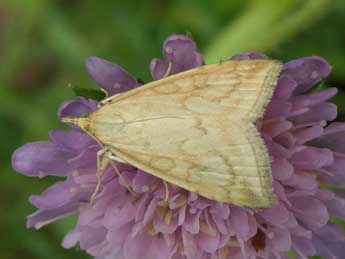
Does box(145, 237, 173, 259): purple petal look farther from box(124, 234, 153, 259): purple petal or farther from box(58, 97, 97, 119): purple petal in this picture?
box(58, 97, 97, 119): purple petal

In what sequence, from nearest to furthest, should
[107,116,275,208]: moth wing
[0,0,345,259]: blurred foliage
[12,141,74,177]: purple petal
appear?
[107,116,275,208]: moth wing
[12,141,74,177]: purple petal
[0,0,345,259]: blurred foliage

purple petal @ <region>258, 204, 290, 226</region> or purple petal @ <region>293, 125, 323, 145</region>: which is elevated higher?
purple petal @ <region>293, 125, 323, 145</region>

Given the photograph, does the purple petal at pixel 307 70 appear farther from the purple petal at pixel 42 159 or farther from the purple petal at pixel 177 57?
the purple petal at pixel 42 159

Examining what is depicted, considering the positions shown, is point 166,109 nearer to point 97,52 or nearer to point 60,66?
point 97,52

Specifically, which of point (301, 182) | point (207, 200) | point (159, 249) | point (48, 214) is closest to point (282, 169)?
point (301, 182)

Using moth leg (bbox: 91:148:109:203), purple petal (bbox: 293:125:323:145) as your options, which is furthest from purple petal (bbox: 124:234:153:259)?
purple petal (bbox: 293:125:323:145)

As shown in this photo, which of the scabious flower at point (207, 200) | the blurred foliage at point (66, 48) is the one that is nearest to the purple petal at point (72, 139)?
the scabious flower at point (207, 200)

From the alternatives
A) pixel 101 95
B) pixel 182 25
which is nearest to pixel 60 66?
pixel 182 25

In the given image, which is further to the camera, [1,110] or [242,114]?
[1,110]
